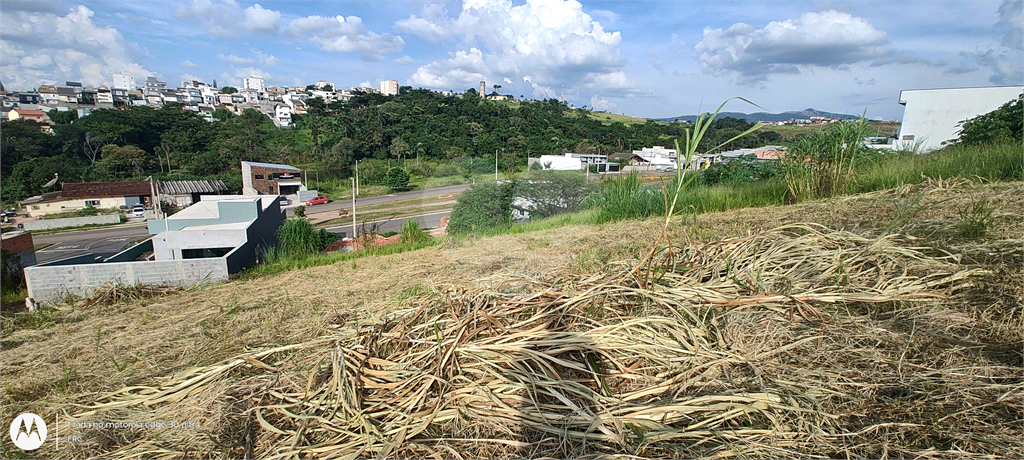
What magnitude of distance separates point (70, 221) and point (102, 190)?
441 centimetres

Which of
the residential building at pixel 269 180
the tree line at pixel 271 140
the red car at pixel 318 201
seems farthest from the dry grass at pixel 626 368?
the residential building at pixel 269 180

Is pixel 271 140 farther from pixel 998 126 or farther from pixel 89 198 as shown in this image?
pixel 998 126

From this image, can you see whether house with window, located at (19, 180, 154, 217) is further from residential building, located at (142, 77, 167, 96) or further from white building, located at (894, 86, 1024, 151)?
residential building, located at (142, 77, 167, 96)

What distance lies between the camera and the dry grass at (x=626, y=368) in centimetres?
111

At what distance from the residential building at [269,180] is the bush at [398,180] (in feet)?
25.5

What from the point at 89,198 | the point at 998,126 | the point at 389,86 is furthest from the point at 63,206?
the point at 389,86

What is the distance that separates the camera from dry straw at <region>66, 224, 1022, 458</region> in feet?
3.66

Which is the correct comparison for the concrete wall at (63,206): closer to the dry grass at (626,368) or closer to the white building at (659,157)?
the white building at (659,157)

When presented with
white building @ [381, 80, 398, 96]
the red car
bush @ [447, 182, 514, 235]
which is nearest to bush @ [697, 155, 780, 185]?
bush @ [447, 182, 514, 235]

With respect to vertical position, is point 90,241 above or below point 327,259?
below

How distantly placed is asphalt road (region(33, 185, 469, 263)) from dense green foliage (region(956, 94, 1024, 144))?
43.6 ft

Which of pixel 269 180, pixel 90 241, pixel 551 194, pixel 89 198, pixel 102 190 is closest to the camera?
pixel 551 194

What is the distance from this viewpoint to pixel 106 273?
209 inches

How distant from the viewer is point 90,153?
4266 centimetres
